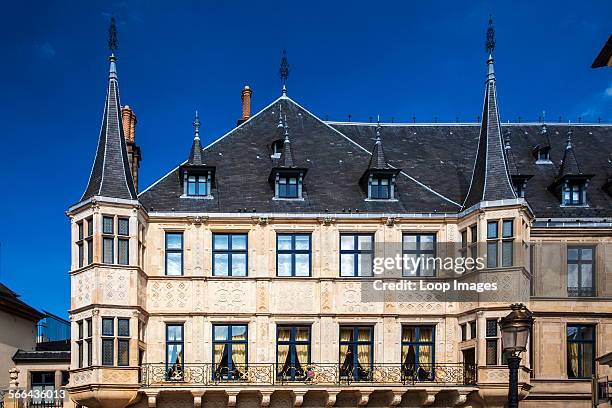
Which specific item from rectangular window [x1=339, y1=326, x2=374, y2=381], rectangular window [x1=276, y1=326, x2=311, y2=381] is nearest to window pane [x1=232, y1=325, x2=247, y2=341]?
rectangular window [x1=276, y1=326, x2=311, y2=381]

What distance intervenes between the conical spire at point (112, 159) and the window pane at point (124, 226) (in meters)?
0.71

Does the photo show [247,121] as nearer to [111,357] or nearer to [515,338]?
[111,357]

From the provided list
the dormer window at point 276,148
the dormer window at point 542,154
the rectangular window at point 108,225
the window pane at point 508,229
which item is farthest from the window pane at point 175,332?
the dormer window at point 542,154

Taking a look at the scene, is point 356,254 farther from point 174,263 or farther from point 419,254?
point 174,263

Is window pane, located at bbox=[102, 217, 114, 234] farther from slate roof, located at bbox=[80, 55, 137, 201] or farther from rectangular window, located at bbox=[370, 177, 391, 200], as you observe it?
rectangular window, located at bbox=[370, 177, 391, 200]

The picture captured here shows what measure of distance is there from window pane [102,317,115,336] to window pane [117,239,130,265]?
1.79m

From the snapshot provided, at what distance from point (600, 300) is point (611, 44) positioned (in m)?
9.80

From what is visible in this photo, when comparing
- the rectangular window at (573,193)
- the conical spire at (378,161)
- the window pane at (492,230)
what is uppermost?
the conical spire at (378,161)

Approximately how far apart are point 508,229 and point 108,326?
12.8m

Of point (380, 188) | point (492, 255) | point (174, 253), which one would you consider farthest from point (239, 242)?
point (492, 255)

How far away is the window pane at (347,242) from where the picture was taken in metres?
27.5

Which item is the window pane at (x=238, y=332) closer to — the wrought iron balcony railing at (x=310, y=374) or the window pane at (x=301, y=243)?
Answer: the wrought iron balcony railing at (x=310, y=374)

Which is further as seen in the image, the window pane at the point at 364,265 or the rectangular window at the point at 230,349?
the window pane at the point at 364,265

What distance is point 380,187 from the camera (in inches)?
1110
